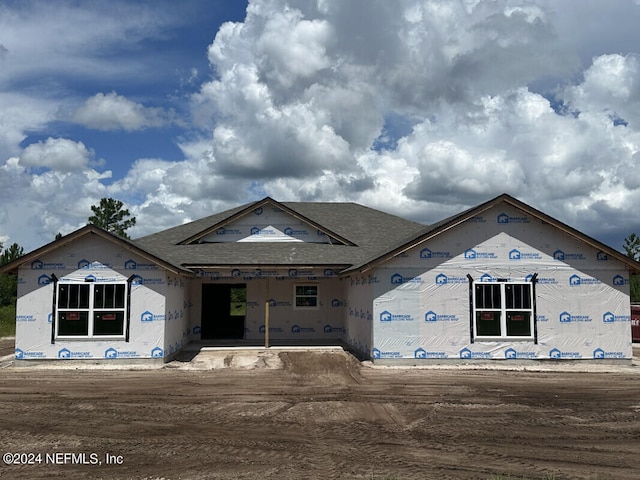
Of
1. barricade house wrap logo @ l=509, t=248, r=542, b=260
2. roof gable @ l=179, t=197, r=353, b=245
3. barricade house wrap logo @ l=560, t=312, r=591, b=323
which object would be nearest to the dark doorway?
roof gable @ l=179, t=197, r=353, b=245

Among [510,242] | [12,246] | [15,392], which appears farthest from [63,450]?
[12,246]

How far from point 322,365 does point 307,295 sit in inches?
237

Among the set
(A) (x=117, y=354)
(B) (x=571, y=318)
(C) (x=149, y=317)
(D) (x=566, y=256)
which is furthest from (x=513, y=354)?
(A) (x=117, y=354)

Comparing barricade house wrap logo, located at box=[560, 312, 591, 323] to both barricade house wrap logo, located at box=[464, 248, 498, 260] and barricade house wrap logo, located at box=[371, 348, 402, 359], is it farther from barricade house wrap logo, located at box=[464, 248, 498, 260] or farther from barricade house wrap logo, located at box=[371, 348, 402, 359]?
barricade house wrap logo, located at box=[371, 348, 402, 359]

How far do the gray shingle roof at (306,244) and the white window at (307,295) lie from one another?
1.70m

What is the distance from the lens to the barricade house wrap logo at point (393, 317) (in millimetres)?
15898

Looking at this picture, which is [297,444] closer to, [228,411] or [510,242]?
[228,411]

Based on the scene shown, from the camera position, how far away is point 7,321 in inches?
1228

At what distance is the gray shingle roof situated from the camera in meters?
18.8

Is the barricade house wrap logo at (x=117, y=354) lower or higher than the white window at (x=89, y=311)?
lower

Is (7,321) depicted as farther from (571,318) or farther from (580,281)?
(580,281)

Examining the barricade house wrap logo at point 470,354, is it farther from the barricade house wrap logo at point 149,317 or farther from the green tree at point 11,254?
the green tree at point 11,254

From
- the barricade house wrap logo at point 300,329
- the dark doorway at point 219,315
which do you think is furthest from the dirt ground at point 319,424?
the dark doorway at point 219,315

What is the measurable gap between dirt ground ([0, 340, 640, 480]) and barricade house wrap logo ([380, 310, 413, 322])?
165cm
